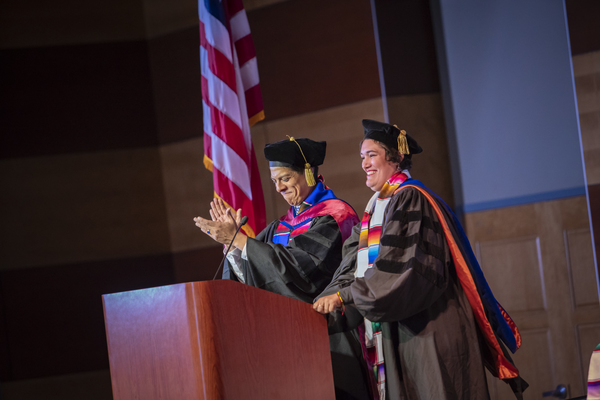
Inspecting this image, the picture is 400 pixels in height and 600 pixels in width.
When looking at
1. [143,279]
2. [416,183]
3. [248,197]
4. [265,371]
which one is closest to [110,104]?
[143,279]

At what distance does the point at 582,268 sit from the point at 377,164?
211cm

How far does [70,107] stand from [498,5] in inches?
140

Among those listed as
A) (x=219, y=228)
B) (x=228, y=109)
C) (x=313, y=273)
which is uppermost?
(x=228, y=109)

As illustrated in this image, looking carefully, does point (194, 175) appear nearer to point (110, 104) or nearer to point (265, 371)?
point (110, 104)

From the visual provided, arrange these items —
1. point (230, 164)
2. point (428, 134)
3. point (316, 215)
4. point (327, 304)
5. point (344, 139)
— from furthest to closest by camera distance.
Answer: point (344, 139)
point (428, 134)
point (230, 164)
point (316, 215)
point (327, 304)

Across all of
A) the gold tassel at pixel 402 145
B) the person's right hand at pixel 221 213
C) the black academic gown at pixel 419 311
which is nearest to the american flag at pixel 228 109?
the person's right hand at pixel 221 213

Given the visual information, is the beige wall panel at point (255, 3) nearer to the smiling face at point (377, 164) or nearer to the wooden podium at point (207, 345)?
the smiling face at point (377, 164)

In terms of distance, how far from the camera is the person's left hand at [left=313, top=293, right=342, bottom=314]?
5.80 ft

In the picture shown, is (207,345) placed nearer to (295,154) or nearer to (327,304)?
(327,304)

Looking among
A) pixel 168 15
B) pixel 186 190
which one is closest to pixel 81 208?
pixel 186 190

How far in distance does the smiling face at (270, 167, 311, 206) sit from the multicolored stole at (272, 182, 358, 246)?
41 millimetres

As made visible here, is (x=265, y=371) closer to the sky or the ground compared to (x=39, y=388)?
closer to the sky

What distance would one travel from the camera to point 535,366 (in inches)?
142

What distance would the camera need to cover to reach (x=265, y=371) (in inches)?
59.9
